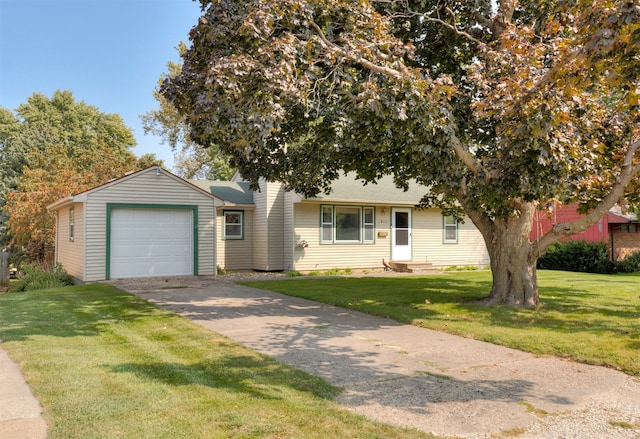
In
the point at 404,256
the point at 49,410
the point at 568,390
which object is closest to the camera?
the point at 49,410

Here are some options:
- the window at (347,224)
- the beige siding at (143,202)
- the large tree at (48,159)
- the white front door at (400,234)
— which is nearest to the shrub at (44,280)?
the beige siding at (143,202)

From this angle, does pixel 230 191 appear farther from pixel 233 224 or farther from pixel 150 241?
pixel 150 241

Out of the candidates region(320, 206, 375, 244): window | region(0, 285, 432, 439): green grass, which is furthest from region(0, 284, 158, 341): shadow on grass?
region(320, 206, 375, 244): window

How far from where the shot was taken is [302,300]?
10.9 m

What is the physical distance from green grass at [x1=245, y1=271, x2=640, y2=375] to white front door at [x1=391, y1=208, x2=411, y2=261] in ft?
14.8

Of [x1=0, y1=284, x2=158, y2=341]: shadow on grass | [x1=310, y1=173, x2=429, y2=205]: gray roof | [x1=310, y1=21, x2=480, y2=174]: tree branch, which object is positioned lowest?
[x1=0, y1=284, x2=158, y2=341]: shadow on grass

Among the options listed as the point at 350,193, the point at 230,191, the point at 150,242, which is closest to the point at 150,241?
the point at 150,242

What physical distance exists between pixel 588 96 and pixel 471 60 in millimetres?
3535

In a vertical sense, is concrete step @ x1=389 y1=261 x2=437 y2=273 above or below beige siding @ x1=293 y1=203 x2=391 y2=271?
below

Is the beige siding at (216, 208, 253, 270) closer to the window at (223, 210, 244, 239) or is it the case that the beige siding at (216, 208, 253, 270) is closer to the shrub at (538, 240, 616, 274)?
the window at (223, 210, 244, 239)

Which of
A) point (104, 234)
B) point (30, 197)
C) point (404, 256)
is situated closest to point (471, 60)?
point (404, 256)

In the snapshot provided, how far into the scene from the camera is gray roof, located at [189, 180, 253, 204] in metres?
18.8

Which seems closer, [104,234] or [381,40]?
[381,40]

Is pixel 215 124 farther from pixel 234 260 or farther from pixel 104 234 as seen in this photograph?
pixel 234 260
